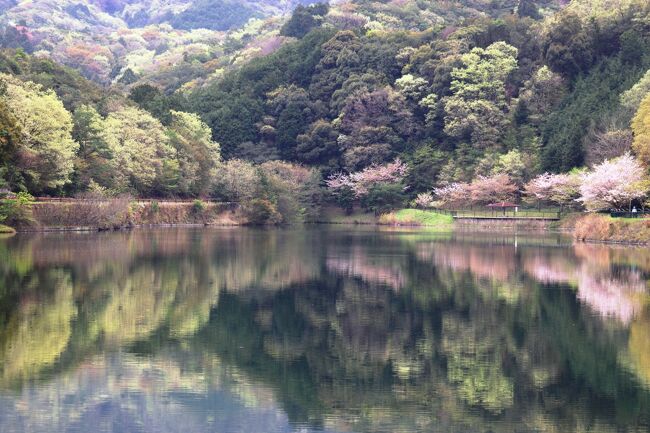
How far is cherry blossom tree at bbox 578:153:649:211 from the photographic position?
2016 inches

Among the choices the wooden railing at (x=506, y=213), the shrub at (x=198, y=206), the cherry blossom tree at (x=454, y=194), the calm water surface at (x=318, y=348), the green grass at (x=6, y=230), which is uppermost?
the cherry blossom tree at (x=454, y=194)

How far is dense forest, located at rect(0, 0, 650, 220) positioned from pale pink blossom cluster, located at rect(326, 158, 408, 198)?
19cm

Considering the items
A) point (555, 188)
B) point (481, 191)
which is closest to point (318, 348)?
point (555, 188)

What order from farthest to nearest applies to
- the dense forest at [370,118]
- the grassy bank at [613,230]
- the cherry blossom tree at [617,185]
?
the dense forest at [370,118], the cherry blossom tree at [617,185], the grassy bank at [613,230]

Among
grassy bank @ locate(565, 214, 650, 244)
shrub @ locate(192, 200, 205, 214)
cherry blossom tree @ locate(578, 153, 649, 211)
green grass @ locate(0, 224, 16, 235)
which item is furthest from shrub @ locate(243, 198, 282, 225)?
grassy bank @ locate(565, 214, 650, 244)

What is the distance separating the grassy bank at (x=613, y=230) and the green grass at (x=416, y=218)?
87.9ft

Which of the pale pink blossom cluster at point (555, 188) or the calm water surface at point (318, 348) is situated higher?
the pale pink blossom cluster at point (555, 188)

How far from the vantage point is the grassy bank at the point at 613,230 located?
159ft

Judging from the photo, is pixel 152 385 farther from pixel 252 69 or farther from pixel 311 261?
pixel 252 69

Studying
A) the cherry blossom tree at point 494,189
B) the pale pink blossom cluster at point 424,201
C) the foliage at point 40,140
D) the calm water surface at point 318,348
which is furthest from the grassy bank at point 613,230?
the foliage at point 40,140

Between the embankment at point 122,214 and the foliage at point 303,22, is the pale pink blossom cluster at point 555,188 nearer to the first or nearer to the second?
the embankment at point 122,214

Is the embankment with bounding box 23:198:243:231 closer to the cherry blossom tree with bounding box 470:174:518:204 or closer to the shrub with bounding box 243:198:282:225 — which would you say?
the shrub with bounding box 243:198:282:225

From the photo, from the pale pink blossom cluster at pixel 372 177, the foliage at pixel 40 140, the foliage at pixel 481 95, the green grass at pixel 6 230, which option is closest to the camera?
the green grass at pixel 6 230

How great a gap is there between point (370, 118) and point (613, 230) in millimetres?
48737
